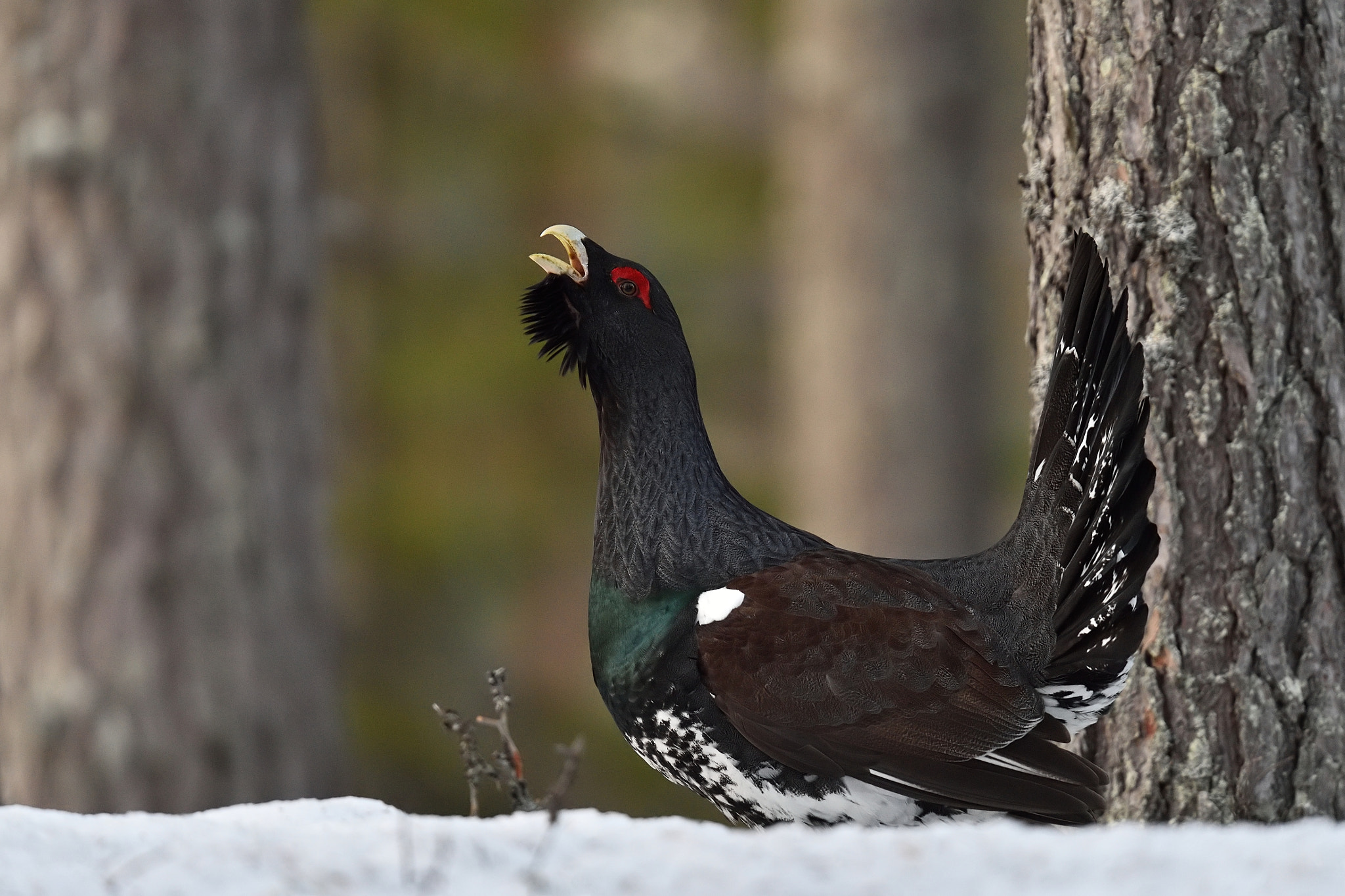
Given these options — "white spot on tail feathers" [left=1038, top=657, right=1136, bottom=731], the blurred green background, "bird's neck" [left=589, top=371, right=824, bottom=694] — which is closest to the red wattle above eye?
"bird's neck" [left=589, top=371, right=824, bottom=694]

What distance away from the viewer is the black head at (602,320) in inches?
144

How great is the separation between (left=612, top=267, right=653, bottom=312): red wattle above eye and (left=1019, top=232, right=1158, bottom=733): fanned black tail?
107cm

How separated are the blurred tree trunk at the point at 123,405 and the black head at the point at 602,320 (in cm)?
273

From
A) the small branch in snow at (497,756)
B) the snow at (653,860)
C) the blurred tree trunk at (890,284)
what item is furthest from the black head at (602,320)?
the blurred tree trunk at (890,284)

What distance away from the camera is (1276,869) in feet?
6.57

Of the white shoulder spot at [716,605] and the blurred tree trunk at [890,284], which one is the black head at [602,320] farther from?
the blurred tree trunk at [890,284]

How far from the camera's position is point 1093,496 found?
332 cm

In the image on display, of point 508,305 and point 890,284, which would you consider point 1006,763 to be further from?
point 508,305

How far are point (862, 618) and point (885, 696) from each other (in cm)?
19

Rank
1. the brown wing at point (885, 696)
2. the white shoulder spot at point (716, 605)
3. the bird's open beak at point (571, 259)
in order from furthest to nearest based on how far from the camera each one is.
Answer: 1. the bird's open beak at point (571, 259)
2. the white shoulder spot at point (716, 605)
3. the brown wing at point (885, 696)

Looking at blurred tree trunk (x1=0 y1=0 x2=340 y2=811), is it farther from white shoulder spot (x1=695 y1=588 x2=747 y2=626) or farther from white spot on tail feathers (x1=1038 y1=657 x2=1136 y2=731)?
white spot on tail feathers (x1=1038 y1=657 x2=1136 y2=731)

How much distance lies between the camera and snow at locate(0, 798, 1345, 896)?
1963mm

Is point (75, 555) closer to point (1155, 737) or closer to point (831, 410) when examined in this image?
point (1155, 737)

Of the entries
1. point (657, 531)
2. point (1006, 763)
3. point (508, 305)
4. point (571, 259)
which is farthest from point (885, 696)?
point (508, 305)
